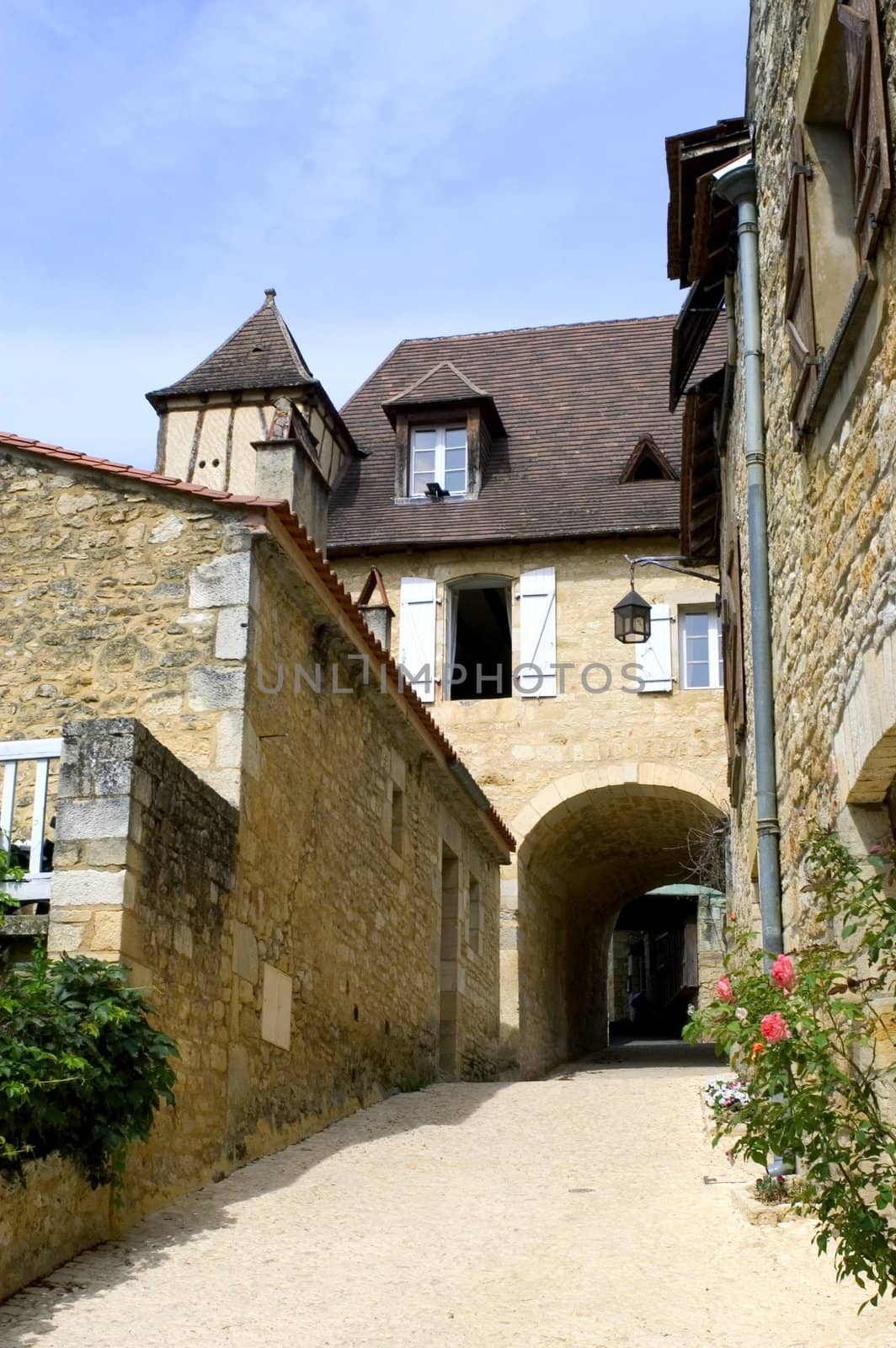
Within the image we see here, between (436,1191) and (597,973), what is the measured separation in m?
16.4

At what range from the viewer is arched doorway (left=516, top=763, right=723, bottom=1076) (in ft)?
51.9

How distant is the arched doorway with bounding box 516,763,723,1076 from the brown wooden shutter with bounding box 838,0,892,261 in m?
11.4

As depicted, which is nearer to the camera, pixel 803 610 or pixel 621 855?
pixel 803 610

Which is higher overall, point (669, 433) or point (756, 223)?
point (669, 433)

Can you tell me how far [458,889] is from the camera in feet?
41.4

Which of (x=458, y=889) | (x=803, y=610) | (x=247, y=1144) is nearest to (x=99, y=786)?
(x=247, y=1144)

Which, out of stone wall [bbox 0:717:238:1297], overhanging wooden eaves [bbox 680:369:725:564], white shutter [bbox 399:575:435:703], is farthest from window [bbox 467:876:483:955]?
stone wall [bbox 0:717:238:1297]

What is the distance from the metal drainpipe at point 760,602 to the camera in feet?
21.3

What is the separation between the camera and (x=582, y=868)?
1873 centimetres

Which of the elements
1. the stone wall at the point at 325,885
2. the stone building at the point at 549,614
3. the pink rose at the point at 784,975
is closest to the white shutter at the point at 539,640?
the stone building at the point at 549,614

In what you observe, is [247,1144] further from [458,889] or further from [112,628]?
[458,889]

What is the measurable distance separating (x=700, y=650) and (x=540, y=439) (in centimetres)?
396

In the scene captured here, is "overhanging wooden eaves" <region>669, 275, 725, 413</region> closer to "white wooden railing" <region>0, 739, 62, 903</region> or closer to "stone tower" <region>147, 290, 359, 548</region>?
"white wooden railing" <region>0, 739, 62, 903</region>

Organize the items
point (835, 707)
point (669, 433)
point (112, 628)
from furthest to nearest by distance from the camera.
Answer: point (669, 433)
point (112, 628)
point (835, 707)
